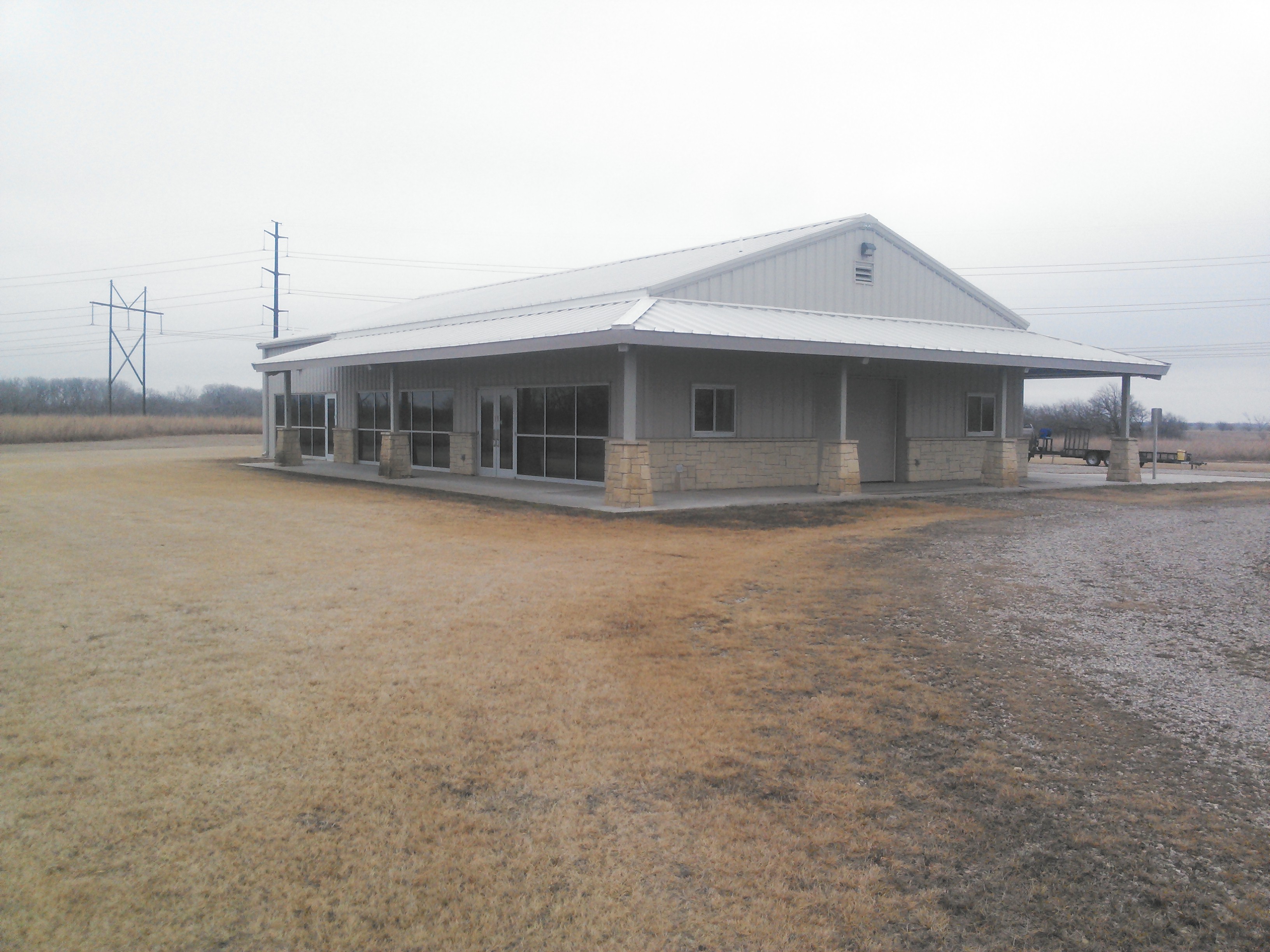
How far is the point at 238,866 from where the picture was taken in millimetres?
3584

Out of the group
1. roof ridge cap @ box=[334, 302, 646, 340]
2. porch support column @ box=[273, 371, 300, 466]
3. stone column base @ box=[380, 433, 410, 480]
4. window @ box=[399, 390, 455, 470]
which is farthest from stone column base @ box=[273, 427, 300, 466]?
stone column base @ box=[380, 433, 410, 480]

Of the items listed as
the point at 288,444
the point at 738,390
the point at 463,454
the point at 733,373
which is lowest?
the point at 463,454

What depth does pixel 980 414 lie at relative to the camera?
2392 cm

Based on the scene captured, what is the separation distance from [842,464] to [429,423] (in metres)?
12.0

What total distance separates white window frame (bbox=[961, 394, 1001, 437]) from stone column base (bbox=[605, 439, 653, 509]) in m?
11.4

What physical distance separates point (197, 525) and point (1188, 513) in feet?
52.0

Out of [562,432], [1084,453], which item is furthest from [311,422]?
[1084,453]

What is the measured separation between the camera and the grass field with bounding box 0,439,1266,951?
3.33 meters

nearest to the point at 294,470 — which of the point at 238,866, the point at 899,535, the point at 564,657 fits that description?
the point at 899,535

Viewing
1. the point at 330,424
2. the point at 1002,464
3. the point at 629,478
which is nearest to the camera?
the point at 629,478

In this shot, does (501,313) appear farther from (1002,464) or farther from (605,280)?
(1002,464)

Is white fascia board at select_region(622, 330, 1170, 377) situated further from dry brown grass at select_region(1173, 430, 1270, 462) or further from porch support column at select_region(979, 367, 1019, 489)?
dry brown grass at select_region(1173, 430, 1270, 462)

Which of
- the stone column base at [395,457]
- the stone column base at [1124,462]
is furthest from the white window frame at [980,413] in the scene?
the stone column base at [395,457]

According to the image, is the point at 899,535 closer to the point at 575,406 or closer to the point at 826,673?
the point at 826,673
